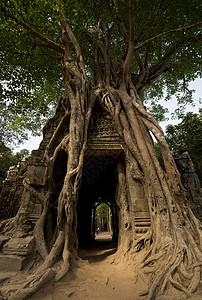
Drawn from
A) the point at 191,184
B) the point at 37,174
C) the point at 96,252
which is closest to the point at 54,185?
the point at 37,174

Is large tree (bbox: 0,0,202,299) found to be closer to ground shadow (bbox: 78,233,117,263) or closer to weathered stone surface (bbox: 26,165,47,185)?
weathered stone surface (bbox: 26,165,47,185)

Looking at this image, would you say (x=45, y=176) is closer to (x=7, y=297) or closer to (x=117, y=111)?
(x=7, y=297)

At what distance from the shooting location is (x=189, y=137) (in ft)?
29.2

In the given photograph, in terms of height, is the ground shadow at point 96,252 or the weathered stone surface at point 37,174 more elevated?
the weathered stone surface at point 37,174

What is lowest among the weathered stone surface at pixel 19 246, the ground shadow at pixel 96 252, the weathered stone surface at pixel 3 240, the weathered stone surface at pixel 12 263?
the ground shadow at pixel 96 252

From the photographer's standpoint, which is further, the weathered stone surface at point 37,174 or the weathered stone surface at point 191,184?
the weathered stone surface at point 191,184

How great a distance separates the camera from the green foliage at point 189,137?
28.5ft

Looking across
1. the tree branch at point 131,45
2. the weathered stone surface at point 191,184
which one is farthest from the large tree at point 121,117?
the weathered stone surface at point 191,184

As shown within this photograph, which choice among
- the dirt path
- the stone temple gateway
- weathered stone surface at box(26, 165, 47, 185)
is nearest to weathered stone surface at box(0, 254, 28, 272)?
the stone temple gateway

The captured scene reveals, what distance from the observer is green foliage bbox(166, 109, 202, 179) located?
868cm

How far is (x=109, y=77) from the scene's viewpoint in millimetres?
5297

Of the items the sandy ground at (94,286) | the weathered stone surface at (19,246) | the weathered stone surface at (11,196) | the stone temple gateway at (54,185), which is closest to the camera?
the sandy ground at (94,286)

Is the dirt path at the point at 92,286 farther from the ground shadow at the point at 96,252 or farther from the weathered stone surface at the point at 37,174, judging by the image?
the weathered stone surface at the point at 37,174

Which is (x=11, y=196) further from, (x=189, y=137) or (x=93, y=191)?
(x=189, y=137)
